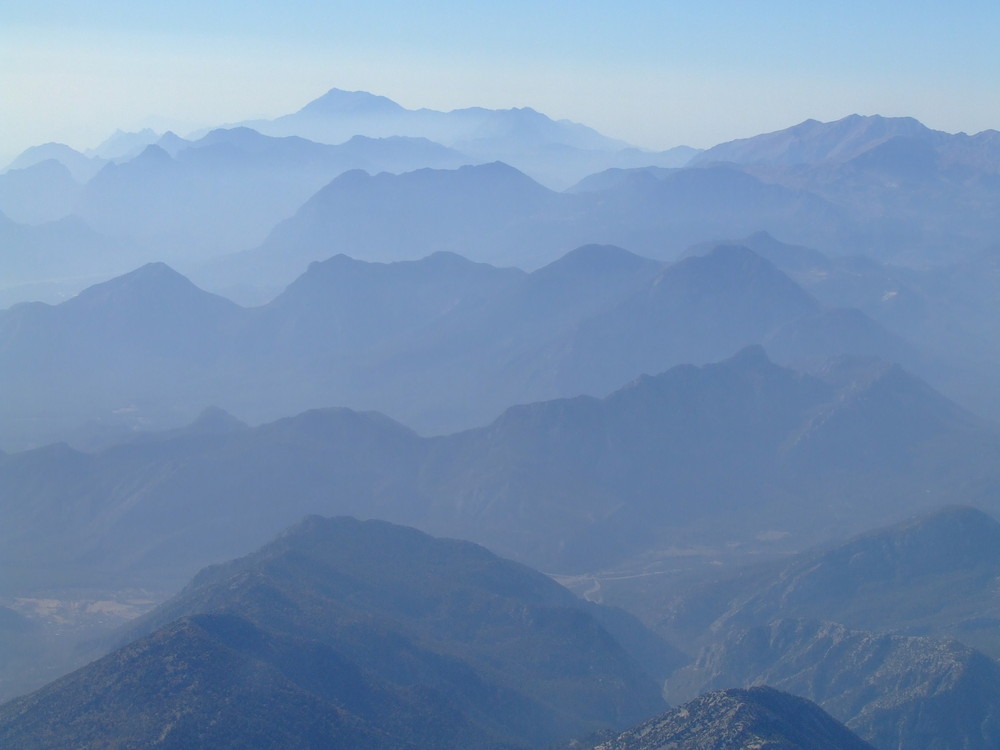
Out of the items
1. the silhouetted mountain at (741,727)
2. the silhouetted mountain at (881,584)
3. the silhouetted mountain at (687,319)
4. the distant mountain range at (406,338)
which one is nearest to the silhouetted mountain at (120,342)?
the distant mountain range at (406,338)

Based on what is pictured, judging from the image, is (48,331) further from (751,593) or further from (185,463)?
(751,593)

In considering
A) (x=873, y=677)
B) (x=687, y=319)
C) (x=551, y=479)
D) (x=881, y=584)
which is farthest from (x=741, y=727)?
(x=687, y=319)

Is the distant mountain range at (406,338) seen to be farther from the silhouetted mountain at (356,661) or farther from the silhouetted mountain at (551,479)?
the silhouetted mountain at (356,661)

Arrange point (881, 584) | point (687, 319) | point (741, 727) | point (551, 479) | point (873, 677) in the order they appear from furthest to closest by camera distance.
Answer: point (687, 319) → point (551, 479) → point (881, 584) → point (873, 677) → point (741, 727)

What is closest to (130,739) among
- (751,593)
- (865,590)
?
(751,593)

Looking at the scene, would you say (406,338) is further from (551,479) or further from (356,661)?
(356,661)
